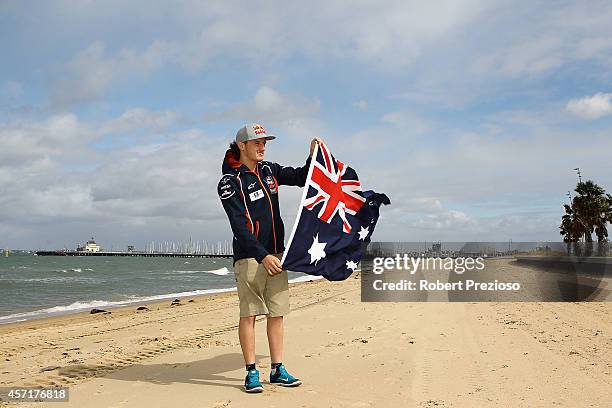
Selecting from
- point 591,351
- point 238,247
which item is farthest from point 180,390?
point 591,351

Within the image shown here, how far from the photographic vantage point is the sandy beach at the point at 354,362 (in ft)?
15.0

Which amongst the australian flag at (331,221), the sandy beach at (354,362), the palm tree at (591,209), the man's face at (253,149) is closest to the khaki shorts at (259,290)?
the australian flag at (331,221)

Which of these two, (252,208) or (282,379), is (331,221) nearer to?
(252,208)

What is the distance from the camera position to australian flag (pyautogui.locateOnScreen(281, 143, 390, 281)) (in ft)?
16.4

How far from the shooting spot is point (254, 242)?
Answer: 4.75 metres

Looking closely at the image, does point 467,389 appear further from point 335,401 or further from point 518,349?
point 518,349

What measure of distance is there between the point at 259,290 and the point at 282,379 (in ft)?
2.76

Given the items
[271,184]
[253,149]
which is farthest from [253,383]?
[253,149]

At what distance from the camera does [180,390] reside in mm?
4848

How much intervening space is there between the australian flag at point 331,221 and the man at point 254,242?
224mm

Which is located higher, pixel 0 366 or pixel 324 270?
pixel 324 270

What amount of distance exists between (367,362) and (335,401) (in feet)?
5.10

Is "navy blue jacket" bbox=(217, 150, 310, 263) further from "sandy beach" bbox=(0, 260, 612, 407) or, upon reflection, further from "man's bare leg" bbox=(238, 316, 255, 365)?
"sandy beach" bbox=(0, 260, 612, 407)

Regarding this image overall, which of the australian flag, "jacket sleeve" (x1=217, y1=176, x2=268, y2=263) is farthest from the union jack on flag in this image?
"jacket sleeve" (x1=217, y1=176, x2=268, y2=263)
